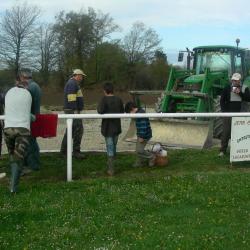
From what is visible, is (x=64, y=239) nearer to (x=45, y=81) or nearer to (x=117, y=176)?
(x=117, y=176)

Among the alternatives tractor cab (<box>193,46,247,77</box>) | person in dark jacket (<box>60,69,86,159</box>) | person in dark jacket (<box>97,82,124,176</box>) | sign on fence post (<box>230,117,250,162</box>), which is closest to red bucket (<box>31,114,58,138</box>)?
person in dark jacket (<box>97,82,124,176</box>)

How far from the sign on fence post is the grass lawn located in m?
0.22

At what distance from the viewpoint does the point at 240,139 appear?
10.2 meters

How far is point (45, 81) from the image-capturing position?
66.7 meters

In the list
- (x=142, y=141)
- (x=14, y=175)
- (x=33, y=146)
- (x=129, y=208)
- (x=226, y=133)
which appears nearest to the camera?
(x=129, y=208)

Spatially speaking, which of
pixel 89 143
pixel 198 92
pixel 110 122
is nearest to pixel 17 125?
pixel 110 122

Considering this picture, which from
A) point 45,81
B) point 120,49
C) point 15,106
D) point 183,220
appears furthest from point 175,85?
point 120,49

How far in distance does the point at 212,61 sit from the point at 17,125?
11.7 metres

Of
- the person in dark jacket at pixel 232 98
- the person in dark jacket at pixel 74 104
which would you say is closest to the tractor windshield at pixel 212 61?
the person in dark jacket at pixel 232 98

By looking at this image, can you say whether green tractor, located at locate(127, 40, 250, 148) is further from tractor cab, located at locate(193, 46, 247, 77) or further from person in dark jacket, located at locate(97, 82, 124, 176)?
person in dark jacket, located at locate(97, 82, 124, 176)

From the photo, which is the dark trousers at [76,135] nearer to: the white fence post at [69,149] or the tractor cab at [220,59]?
the white fence post at [69,149]

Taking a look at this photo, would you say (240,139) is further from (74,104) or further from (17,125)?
(17,125)

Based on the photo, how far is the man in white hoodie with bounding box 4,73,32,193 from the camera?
313 inches

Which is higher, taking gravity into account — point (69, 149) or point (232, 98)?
point (232, 98)
